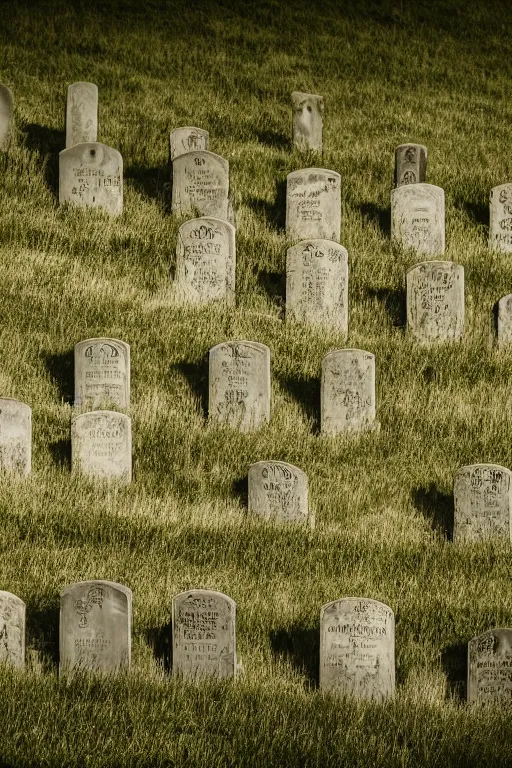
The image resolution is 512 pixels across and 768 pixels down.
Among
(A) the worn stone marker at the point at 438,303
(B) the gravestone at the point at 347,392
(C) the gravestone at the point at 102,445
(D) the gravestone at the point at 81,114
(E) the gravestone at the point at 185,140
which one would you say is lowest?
(C) the gravestone at the point at 102,445

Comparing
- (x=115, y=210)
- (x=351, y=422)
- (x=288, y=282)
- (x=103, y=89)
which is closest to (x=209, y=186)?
(x=115, y=210)

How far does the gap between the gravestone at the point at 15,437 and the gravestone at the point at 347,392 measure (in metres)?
2.71

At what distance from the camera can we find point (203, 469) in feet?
35.6

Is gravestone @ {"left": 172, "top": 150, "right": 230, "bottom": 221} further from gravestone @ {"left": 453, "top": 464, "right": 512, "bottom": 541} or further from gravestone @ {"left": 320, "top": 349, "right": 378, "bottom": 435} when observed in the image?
gravestone @ {"left": 453, "top": 464, "right": 512, "bottom": 541}

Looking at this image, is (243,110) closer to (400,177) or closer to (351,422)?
(400,177)

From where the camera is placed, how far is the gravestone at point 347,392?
11.7 m

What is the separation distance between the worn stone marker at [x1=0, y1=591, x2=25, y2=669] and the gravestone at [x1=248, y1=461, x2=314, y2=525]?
269cm

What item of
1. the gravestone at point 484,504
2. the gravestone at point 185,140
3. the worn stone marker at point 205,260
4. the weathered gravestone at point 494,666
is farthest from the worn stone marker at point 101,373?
the gravestone at point 185,140

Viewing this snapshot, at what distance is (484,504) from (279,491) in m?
1.63

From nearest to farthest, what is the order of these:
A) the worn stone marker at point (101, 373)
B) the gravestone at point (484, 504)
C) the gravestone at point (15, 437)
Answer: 1. the gravestone at point (484, 504)
2. the gravestone at point (15, 437)
3. the worn stone marker at point (101, 373)

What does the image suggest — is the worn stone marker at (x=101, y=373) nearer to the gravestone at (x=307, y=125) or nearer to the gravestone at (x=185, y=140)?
the gravestone at (x=185, y=140)

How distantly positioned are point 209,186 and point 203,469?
5562mm

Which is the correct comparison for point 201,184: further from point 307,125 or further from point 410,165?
point 307,125

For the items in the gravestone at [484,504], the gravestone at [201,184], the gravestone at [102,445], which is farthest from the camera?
the gravestone at [201,184]
